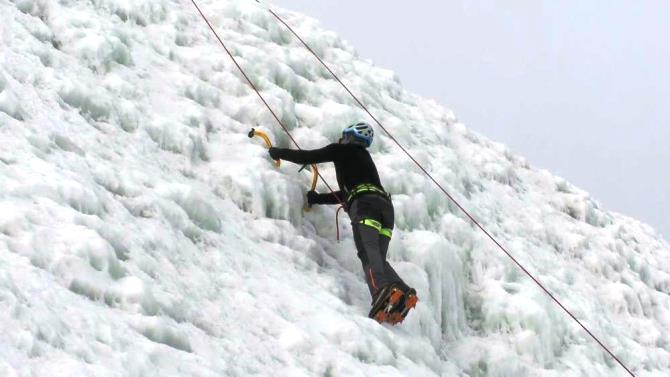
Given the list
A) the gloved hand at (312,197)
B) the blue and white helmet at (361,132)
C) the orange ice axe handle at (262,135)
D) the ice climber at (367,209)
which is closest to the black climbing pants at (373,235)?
the ice climber at (367,209)

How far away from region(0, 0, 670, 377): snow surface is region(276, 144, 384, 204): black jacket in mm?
247

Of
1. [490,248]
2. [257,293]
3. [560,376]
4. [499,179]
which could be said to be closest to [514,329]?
[560,376]

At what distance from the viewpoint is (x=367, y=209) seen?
6.67m

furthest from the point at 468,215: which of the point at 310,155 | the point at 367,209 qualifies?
the point at 310,155

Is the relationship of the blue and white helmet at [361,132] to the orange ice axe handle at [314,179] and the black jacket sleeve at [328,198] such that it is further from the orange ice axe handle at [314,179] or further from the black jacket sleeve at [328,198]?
the black jacket sleeve at [328,198]

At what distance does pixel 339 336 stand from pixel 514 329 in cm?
284

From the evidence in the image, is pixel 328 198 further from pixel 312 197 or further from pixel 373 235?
pixel 373 235

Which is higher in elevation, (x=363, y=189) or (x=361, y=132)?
(x=361, y=132)

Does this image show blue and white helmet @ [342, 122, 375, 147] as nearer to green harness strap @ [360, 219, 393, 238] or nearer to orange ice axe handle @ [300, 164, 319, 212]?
orange ice axe handle @ [300, 164, 319, 212]

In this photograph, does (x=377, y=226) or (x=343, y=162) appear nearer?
(x=377, y=226)

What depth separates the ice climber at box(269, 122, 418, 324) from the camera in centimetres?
601

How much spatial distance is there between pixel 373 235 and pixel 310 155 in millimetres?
1087

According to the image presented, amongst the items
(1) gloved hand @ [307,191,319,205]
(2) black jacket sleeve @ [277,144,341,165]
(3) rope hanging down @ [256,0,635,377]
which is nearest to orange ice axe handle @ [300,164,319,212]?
(1) gloved hand @ [307,191,319,205]

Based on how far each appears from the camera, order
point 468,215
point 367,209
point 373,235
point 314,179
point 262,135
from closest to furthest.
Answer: point 373,235 < point 367,209 < point 314,179 < point 262,135 < point 468,215
